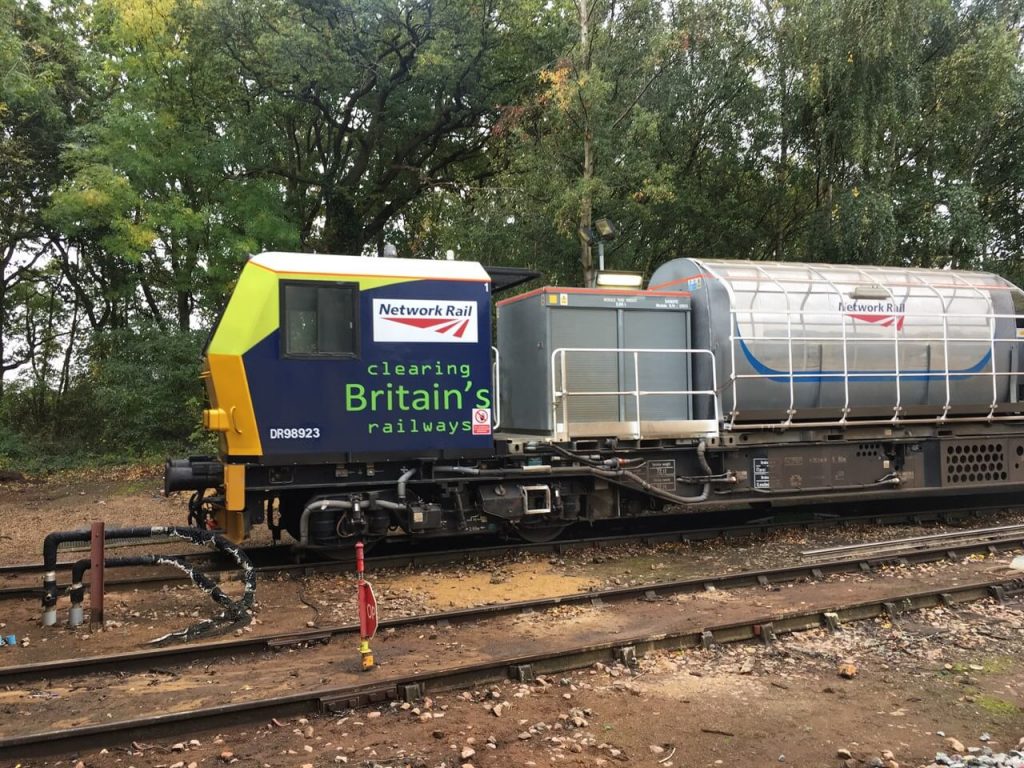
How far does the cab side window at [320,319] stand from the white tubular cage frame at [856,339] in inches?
192

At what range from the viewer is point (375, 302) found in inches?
315

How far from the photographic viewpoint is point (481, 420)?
853cm

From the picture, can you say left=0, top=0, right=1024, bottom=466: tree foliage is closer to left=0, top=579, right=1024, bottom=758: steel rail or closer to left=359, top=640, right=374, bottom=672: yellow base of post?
left=0, top=579, right=1024, bottom=758: steel rail

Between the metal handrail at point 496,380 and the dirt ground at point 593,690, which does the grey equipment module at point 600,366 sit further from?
the dirt ground at point 593,690

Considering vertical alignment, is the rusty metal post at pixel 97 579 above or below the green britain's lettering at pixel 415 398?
below

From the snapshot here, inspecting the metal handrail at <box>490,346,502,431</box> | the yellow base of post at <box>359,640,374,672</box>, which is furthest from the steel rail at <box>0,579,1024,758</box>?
the metal handrail at <box>490,346,502,431</box>

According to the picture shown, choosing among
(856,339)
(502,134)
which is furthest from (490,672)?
(502,134)

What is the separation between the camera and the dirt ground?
13.9 feet

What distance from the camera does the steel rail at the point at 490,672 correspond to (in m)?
4.27

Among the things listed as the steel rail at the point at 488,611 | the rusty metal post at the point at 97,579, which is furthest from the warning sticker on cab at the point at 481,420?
the rusty metal post at the point at 97,579

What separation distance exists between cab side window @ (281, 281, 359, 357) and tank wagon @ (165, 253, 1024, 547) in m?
0.02

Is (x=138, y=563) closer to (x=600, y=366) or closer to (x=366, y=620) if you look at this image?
(x=366, y=620)

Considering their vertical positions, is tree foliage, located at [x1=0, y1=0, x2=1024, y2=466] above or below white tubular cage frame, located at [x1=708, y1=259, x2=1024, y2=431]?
above

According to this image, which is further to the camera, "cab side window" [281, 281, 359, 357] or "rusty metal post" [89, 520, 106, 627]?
"cab side window" [281, 281, 359, 357]
